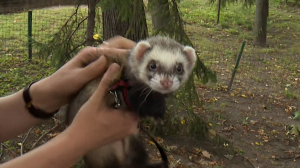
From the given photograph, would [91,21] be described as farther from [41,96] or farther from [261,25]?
[261,25]

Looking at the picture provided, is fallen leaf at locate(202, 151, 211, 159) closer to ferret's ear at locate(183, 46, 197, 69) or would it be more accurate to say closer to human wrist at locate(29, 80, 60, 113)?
ferret's ear at locate(183, 46, 197, 69)

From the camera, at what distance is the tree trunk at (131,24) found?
12.5 ft

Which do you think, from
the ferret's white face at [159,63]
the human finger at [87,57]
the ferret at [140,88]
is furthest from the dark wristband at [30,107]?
the ferret's white face at [159,63]

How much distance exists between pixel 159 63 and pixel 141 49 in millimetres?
141

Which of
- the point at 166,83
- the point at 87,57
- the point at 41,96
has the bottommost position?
the point at 41,96

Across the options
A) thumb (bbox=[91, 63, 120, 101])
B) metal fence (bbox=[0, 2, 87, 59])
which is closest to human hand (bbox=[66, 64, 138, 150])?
thumb (bbox=[91, 63, 120, 101])

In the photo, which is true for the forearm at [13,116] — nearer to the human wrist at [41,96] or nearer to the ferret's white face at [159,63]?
the human wrist at [41,96]

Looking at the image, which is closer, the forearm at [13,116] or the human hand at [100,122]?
the human hand at [100,122]

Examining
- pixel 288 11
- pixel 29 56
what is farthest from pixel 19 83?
pixel 288 11

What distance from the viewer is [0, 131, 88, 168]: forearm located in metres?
1.48

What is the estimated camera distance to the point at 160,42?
2195 mm

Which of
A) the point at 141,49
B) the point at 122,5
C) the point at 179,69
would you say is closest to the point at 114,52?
the point at 141,49

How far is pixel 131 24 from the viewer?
3965 mm

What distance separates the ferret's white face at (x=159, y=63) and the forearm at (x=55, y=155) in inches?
23.8
